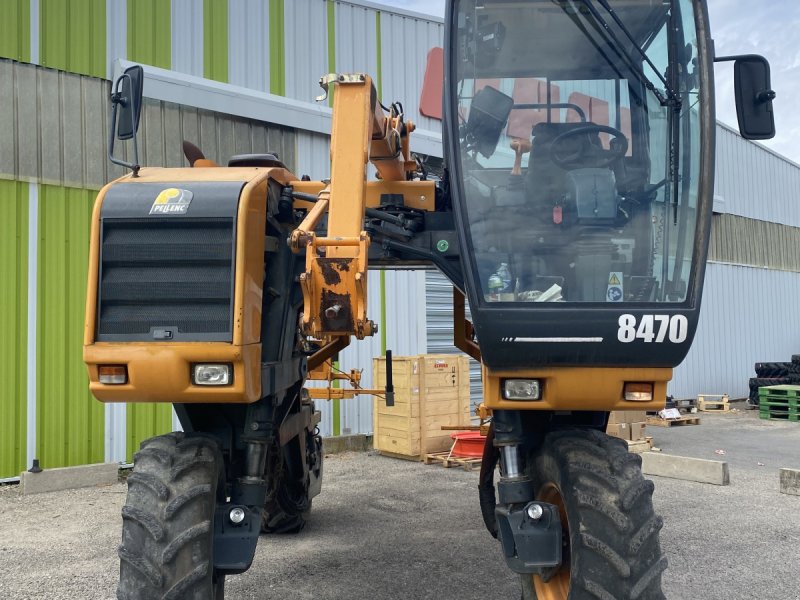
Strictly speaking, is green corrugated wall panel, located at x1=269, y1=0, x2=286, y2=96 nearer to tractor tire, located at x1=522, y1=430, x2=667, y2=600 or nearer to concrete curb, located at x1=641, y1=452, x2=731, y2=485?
concrete curb, located at x1=641, y1=452, x2=731, y2=485

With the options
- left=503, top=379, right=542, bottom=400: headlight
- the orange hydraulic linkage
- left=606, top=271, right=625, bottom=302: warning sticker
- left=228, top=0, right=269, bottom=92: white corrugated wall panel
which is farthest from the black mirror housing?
left=228, top=0, right=269, bottom=92: white corrugated wall panel

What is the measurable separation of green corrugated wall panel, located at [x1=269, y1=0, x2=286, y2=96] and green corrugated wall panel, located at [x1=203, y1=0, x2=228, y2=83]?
2.48 ft

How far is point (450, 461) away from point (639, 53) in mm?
7609

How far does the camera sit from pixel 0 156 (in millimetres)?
9117

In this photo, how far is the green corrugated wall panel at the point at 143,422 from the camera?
9859 mm

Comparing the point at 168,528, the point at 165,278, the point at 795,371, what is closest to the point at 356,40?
the point at 165,278

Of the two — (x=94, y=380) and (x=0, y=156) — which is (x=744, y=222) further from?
(x=94, y=380)

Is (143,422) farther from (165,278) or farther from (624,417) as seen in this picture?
(624,417)

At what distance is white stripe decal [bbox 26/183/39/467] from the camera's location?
9.11 metres

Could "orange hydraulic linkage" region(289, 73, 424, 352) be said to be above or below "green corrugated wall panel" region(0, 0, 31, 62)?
below

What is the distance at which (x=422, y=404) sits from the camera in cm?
1101

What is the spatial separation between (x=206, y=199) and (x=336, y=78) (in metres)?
1.07

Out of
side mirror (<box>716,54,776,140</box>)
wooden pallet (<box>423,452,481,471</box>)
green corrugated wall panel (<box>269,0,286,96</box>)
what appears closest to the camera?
side mirror (<box>716,54,776,140</box>)

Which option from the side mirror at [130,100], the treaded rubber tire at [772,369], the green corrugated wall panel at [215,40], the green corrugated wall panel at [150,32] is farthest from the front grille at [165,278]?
the treaded rubber tire at [772,369]
